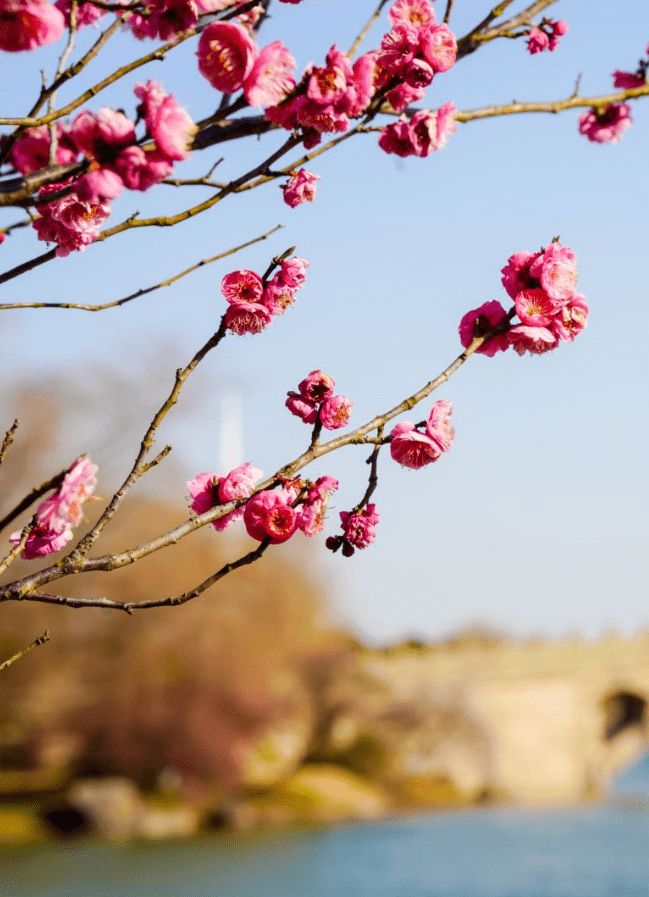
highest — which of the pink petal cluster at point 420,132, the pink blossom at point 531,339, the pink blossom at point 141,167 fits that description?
the pink petal cluster at point 420,132

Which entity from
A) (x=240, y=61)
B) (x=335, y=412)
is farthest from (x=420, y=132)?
(x=335, y=412)

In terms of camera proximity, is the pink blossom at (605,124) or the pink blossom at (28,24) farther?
the pink blossom at (605,124)

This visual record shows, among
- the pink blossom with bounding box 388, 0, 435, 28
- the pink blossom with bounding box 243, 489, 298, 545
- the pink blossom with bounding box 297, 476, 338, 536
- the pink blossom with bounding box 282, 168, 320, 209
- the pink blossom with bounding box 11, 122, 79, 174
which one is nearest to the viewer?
the pink blossom with bounding box 11, 122, 79, 174

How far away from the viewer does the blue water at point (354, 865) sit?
16047mm

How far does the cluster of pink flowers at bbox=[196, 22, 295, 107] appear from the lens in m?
1.72

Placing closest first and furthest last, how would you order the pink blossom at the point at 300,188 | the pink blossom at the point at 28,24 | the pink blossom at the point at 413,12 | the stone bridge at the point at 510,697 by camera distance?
the pink blossom at the point at 28,24 < the pink blossom at the point at 413,12 < the pink blossom at the point at 300,188 < the stone bridge at the point at 510,697

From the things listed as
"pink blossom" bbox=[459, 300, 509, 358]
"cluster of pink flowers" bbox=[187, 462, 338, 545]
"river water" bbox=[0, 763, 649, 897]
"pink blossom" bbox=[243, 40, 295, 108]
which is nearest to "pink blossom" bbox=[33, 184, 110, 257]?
"pink blossom" bbox=[243, 40, 295, 108]

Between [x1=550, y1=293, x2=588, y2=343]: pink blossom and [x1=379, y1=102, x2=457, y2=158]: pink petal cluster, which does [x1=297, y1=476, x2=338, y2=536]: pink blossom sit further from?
[x1=379, y1=102, x2=457, y2=158]: pink petal cluster

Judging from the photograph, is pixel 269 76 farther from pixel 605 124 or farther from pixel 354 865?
pixel 354 865

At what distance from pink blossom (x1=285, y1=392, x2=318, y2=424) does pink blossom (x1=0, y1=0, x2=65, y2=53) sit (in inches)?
36.0

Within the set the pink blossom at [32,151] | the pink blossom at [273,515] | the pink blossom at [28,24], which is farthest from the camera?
the pink blossom at [273,515]

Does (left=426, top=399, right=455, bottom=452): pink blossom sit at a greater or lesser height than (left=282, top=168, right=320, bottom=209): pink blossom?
lesser

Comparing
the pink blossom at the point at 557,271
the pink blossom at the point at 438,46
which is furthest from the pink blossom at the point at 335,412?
the pink blossom at the point at 438,46

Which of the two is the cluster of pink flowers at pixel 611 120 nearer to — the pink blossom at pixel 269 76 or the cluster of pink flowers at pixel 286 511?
the pink blossom at pixel 269 76
